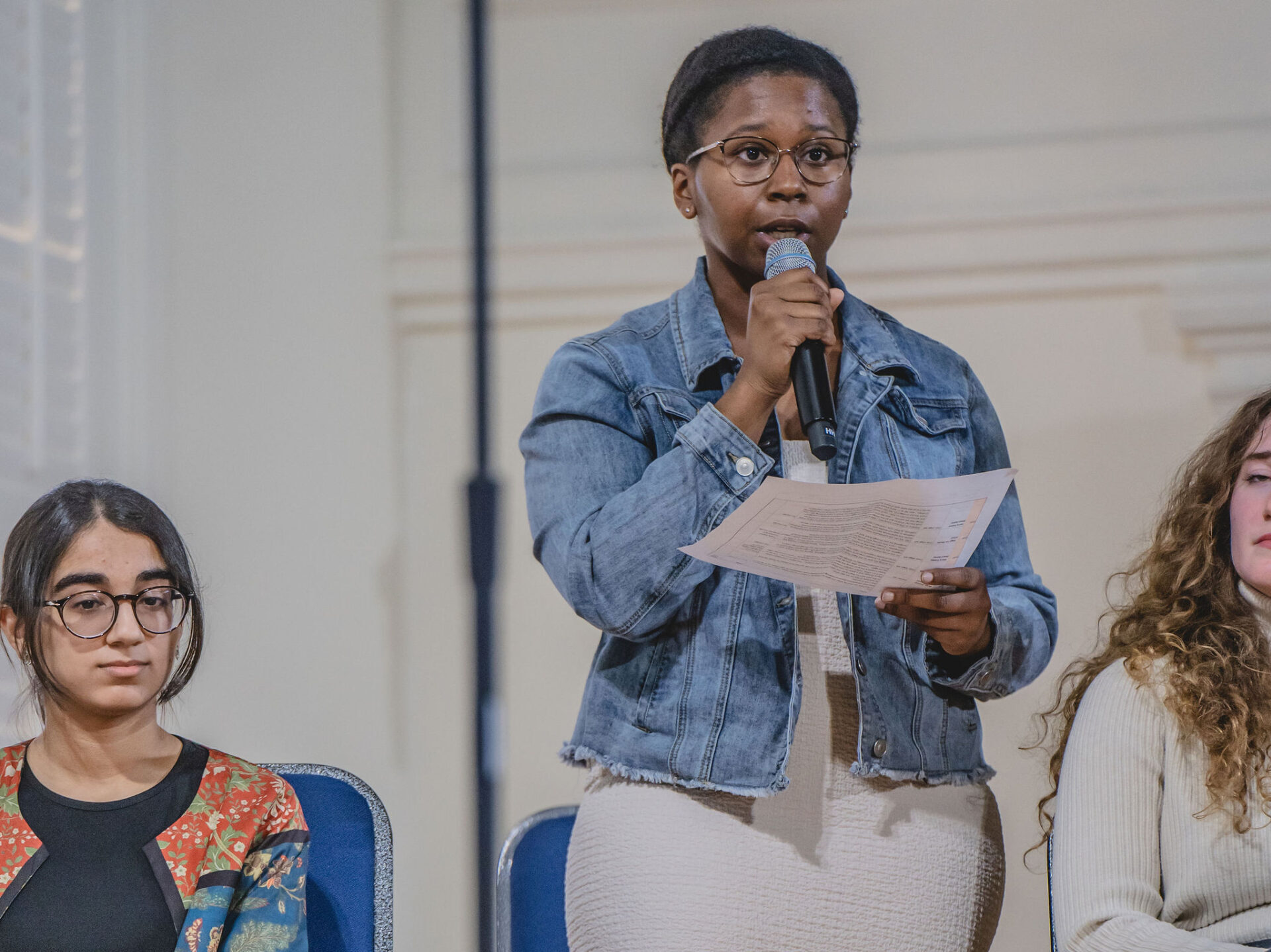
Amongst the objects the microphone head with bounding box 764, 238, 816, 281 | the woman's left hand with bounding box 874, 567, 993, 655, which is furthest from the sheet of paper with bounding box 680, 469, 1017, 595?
the microphone head with bounding box 764, 238, 816, 281

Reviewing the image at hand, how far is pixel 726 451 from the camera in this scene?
1.28m

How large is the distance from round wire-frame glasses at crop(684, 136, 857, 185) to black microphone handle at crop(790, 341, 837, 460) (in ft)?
0.79

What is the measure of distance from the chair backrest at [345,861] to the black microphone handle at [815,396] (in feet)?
2.26

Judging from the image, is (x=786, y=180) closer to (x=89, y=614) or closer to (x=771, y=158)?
(x=771, y=158)

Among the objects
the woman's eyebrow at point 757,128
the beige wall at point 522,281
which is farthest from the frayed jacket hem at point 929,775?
the beige wall at point 522,281

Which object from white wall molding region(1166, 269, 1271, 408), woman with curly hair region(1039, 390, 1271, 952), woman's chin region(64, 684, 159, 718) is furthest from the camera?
white wall molding region(1166, 269, 1271, 408)

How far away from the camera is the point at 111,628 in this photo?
1.38 meters

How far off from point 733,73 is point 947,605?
0.62m

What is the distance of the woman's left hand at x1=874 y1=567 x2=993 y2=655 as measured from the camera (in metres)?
1.26

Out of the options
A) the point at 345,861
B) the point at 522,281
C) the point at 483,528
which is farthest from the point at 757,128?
the point at 522,281

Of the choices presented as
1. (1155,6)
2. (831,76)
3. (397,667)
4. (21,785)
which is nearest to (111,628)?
(21,785)

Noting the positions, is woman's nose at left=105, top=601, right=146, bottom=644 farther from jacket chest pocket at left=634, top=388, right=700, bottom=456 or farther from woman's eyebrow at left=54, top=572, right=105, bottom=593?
jacket chest pocket at left=634, top=388, right=700, bottom=456

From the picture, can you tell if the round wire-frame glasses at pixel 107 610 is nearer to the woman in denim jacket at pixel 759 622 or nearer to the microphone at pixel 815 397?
the woman in denim jacket at pixel 759 622

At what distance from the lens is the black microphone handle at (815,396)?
1174 millimetres
